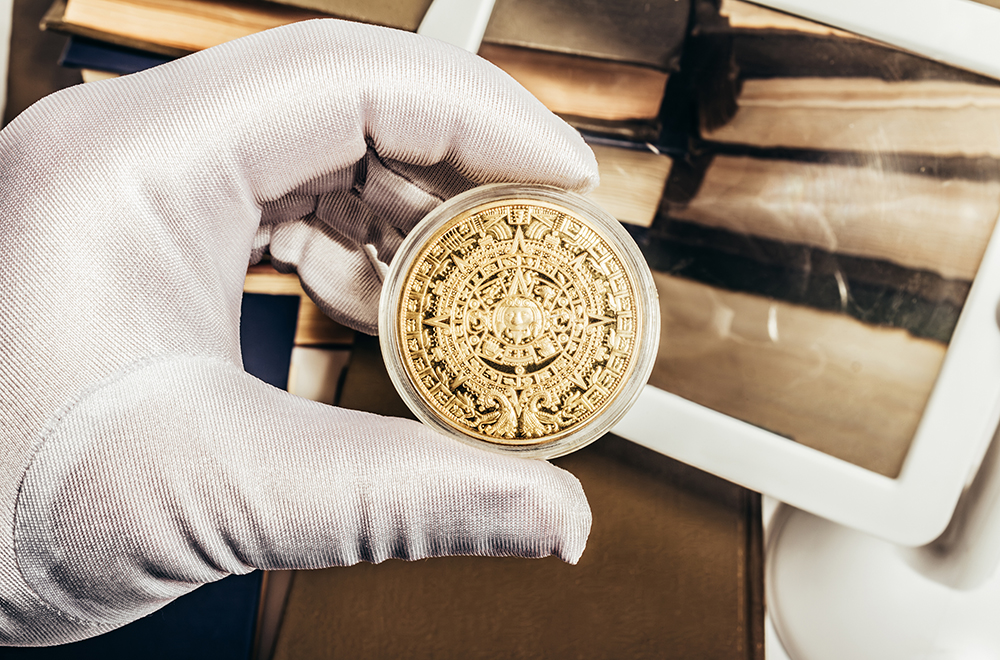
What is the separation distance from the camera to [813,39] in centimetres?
53

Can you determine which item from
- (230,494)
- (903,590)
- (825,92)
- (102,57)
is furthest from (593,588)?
(102,57)

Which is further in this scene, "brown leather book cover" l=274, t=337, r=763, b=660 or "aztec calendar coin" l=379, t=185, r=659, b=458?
"brown leather book cover" l=274, t=337, r=763, b=660

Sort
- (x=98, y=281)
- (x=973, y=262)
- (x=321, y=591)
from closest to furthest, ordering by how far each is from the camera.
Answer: (x=98, y=281) < (x=973, y=262) < (x=321, y=591)

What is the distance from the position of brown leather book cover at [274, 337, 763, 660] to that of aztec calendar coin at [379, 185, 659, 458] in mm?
178

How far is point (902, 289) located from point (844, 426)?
0.48 feet

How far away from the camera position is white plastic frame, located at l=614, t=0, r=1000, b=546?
50 cm

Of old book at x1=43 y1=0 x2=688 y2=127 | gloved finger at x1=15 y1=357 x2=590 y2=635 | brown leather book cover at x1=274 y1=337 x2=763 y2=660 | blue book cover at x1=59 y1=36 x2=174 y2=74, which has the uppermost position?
old book at x1=43 y1=0 x2=688 y2=127

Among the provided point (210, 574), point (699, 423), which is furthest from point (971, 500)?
point (210, 574)

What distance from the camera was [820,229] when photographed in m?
0.53

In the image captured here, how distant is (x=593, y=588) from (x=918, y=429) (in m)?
0.39

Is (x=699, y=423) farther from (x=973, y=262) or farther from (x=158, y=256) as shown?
(x=158, y=256)

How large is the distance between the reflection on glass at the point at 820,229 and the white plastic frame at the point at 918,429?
12 mm

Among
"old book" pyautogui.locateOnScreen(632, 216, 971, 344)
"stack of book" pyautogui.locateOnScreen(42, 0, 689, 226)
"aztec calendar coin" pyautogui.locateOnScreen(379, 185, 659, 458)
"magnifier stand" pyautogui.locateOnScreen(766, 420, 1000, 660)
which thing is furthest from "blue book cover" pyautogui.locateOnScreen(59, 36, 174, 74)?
"magnifier stand" pyautogui.locateOnScreen(766, 420, 1000, 660)

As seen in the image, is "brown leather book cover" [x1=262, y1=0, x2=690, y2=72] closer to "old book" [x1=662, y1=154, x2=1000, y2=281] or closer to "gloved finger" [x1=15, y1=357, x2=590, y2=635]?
"old book" [x1=662, y1=154, x2=1000, y2=281]
